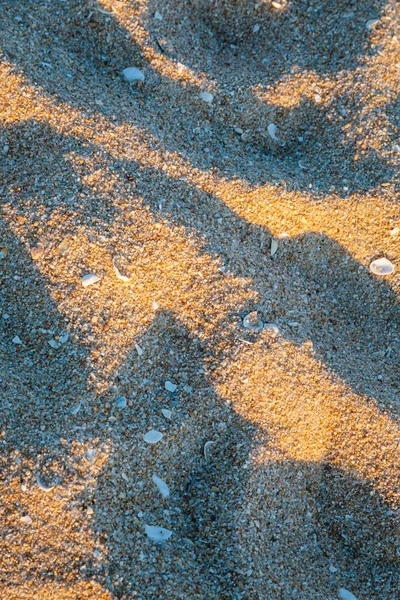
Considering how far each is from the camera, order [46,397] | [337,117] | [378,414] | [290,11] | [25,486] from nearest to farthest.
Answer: [25,486] < [46,397] < [378,414] < [337,117] < [290,11]

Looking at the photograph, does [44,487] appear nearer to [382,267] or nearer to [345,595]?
[345,595]

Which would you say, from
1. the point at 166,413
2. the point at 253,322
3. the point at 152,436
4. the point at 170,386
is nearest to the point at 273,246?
the point at 253,322

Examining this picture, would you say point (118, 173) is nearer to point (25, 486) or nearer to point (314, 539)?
point (25, 486)

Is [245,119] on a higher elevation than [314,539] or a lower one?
higher

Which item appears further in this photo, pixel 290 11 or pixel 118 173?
pixel 290 11

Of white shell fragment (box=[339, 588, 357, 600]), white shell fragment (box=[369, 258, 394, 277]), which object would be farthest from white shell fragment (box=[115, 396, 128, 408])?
white shell fragment (box=[369, 258, 394, 277])

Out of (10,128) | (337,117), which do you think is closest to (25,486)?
(10,128)

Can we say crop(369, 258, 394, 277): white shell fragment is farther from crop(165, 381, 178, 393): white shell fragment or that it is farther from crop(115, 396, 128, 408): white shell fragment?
crop(115, 396, 128, 408): white shell fragment
